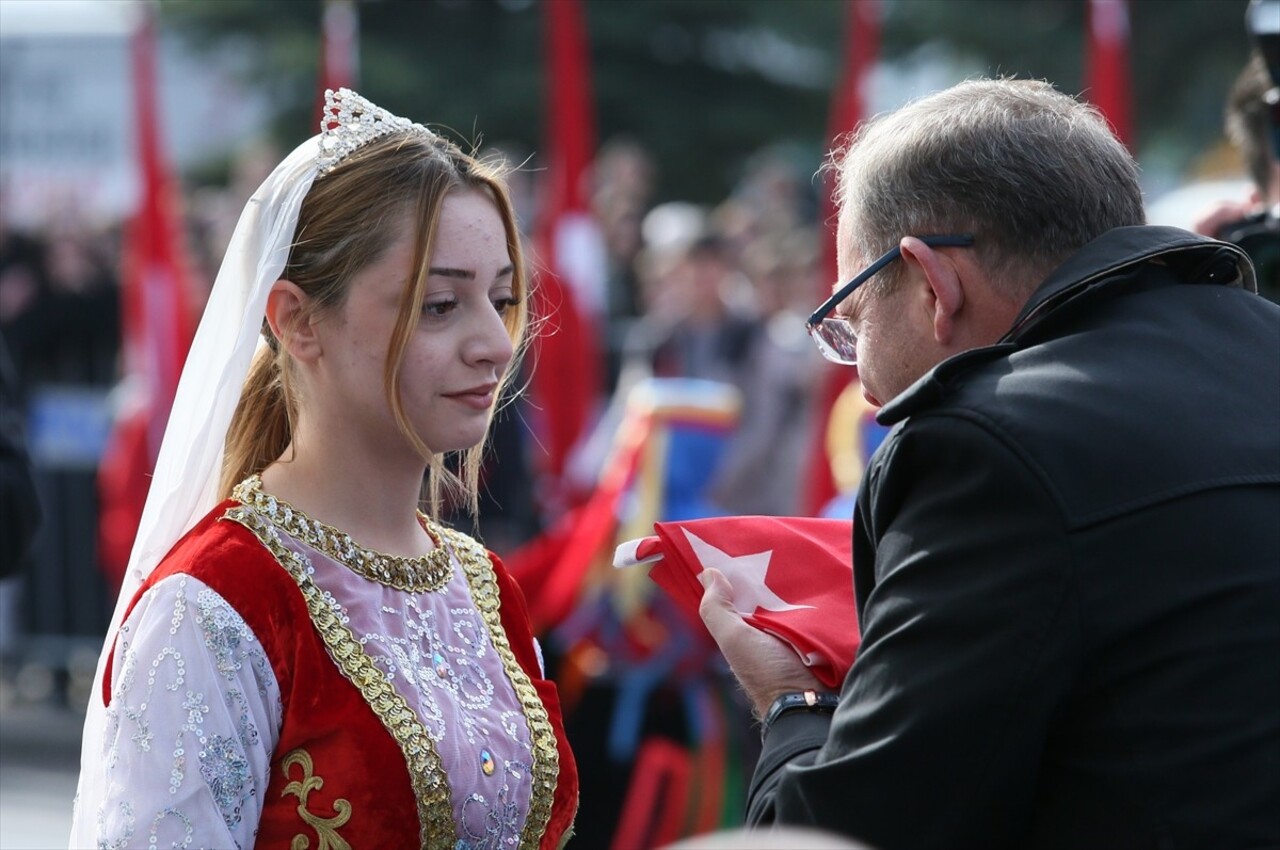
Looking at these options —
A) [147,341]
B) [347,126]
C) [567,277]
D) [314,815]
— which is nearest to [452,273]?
[347,126]

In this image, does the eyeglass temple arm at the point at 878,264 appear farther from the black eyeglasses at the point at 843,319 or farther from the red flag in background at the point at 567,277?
the red flag in background at the point at 567,277

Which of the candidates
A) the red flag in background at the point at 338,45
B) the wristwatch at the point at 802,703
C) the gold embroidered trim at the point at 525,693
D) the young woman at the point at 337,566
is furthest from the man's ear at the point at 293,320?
the red flag in background at the point at 338,45

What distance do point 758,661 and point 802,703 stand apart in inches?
3.6

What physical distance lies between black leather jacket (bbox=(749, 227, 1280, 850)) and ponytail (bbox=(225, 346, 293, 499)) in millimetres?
1023

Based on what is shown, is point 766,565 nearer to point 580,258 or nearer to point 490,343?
point 490,343

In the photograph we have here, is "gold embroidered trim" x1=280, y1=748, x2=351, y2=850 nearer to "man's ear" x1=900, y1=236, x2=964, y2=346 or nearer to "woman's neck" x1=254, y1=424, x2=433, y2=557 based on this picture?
"woman's neck" x1=254, y1=424, x2=433, y2=557

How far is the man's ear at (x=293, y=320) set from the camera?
2.52 meters

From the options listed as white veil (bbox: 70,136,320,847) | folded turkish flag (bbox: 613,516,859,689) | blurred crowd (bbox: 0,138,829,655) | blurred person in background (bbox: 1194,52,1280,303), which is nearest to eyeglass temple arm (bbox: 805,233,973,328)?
folded turkish flag (bbox: 613,516,859,689)

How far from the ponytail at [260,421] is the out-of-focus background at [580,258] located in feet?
1.63

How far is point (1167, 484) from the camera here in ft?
6.59

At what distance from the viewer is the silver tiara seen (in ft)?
8.43

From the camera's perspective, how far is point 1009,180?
2219mm

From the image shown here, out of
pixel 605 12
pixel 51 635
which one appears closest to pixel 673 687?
pixel 51 635

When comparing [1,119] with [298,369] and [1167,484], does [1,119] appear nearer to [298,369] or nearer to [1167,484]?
[298,369]
